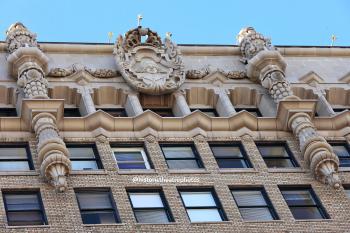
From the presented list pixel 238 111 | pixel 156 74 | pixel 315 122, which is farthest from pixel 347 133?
pixel 156 74

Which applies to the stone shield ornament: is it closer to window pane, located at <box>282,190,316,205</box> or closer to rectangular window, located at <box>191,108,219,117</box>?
rectangular window, located at <box>191,108,219,117</box>

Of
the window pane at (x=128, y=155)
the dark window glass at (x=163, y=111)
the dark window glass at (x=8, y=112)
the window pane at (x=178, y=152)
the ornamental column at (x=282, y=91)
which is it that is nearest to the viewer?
the ornamental column at (x=282, y=91)

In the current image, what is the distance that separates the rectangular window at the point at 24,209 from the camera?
37.3m

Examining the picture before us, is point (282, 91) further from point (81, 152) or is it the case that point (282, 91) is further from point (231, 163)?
point (81, 152)

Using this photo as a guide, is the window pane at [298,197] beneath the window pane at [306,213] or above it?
above

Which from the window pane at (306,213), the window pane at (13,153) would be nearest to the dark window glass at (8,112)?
the window pane at (13,153)

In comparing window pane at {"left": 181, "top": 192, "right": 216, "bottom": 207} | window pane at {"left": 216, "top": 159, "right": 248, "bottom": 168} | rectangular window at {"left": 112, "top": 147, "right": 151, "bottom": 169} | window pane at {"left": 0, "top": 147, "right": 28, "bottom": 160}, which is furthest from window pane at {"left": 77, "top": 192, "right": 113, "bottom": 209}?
window pane at {"left": 216, "top": 159, "right": 248, "bottom": 168}

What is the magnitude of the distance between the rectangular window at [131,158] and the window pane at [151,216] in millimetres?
3172

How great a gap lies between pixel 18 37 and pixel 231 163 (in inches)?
433

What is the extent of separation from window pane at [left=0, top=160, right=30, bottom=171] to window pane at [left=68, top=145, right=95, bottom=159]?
1.86 metres

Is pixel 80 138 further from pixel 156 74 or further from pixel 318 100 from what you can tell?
pixel 318 100

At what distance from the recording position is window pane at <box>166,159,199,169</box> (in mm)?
Result: 42125

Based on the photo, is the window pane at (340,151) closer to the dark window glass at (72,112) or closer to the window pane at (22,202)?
the dark window glass at (72,112)

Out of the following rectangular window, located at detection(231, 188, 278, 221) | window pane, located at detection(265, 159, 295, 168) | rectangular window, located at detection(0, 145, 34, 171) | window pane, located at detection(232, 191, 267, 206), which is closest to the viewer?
rectangular window, located at detection(231, 188, 278, 221)
